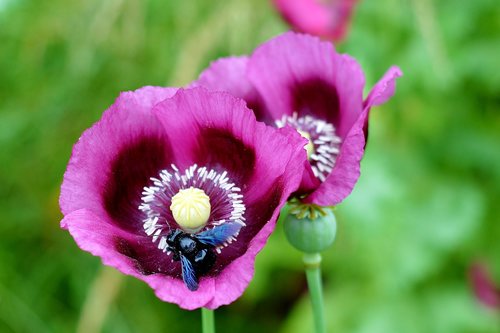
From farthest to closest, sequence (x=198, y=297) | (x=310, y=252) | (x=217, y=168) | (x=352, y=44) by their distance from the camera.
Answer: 1. (x=352, y=44)
2. (x=217, y=168)
3. (x=310, y=252)
4. (x=198, y=297)

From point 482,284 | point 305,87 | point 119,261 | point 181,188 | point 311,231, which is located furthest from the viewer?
point 482,284

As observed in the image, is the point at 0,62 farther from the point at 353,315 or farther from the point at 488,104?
the point at 488,104

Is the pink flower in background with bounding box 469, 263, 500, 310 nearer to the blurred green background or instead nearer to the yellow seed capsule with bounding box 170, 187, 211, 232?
the blurred green background

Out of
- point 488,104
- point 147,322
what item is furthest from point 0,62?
point 488,104

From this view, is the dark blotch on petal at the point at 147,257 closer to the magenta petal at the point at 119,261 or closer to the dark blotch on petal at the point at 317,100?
the magenta petal at the point at 119,261

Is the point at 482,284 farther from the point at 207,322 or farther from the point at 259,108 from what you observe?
the point at 207,322

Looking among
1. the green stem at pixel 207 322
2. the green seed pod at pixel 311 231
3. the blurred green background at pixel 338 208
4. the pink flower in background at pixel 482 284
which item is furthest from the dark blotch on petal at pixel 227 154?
the pink flower in background at pixel 482 284

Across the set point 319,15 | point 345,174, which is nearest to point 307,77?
point 345,174
